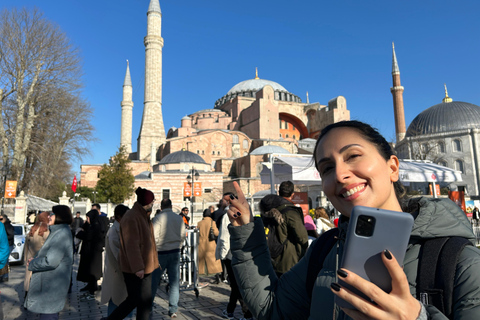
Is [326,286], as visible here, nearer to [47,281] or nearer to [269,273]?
[269,273]

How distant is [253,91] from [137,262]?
1956 inches

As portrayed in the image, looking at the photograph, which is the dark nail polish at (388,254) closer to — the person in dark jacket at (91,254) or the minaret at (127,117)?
the person in dark jacket at (91,254)

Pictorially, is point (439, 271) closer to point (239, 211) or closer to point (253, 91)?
point (239, 211)

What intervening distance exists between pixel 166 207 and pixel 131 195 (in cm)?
2320

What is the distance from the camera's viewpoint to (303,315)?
1.27m

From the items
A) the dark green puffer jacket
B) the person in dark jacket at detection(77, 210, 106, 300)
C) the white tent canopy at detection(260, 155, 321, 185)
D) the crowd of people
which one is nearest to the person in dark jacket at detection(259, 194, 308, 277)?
the crowd of people

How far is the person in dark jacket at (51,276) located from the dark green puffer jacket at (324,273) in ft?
9.49

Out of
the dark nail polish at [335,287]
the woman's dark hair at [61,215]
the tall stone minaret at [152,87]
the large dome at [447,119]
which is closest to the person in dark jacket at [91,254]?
the woman's dark hair at [61,215]

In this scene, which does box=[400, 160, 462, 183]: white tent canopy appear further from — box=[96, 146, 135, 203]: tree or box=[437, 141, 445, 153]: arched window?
box=[437, 141, 445, 153]: arched window

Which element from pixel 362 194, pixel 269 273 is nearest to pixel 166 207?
pixel 269 273

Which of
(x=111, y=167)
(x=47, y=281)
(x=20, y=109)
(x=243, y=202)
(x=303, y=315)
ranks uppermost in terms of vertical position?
(x=20, y=109)

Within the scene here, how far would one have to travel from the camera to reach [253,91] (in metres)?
51.6

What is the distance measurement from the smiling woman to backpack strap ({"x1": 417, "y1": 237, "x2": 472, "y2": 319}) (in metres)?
0.01

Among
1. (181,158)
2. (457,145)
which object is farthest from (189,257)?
(457,145)
